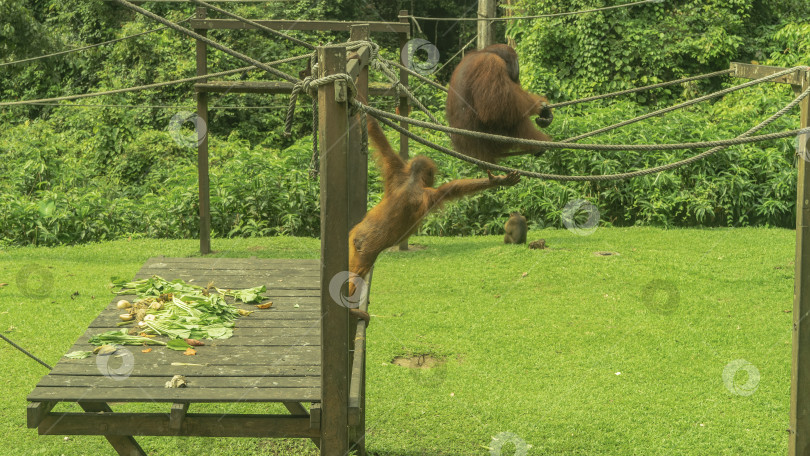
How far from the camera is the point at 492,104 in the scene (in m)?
4.35

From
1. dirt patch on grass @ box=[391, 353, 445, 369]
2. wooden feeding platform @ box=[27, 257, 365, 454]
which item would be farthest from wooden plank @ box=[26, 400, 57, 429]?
dirt patch on grass @ box=[391, 353, 445, 369]

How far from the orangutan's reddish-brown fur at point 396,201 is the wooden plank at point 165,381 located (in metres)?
1.11

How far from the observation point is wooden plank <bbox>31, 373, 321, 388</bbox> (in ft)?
10.7

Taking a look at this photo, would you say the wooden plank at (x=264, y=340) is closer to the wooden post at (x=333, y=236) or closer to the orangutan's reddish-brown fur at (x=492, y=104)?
the wooden post at (x=333, y=236)

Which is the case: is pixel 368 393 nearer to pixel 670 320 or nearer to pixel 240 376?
pixel 240 376

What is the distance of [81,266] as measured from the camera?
7676mm

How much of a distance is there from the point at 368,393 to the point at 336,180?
8.90 ft

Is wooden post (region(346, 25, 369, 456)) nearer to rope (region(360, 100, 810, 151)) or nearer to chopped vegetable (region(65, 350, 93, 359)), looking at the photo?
rope (region(360, 100, 810, 151))

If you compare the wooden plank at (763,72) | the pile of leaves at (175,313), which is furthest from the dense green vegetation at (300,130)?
the wooden plank at (763,72)

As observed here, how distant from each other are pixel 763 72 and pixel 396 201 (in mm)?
1927

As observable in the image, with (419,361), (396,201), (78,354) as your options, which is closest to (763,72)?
(396,201)

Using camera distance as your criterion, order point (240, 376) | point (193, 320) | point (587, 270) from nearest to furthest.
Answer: point (240, 376)
point (193, 320)
point (587, 270)

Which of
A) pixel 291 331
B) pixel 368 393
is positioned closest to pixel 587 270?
pixel 368 393

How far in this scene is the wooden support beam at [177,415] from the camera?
320 cm
